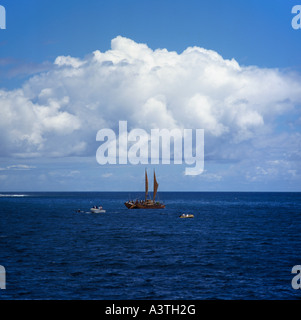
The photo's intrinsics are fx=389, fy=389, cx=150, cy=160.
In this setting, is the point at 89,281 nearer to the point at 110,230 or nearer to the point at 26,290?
the point at 26,290

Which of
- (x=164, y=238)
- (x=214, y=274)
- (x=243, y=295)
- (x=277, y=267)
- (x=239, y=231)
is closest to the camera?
(x=243, y=295)

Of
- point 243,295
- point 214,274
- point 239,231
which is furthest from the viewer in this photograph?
point 239,231

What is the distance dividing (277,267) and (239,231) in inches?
1766

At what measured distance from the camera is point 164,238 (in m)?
86.5

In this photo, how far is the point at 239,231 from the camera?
101 metres

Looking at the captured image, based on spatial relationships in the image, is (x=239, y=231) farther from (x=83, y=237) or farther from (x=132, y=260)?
(x=132, y=260)

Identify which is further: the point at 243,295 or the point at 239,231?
the point at 239,231
